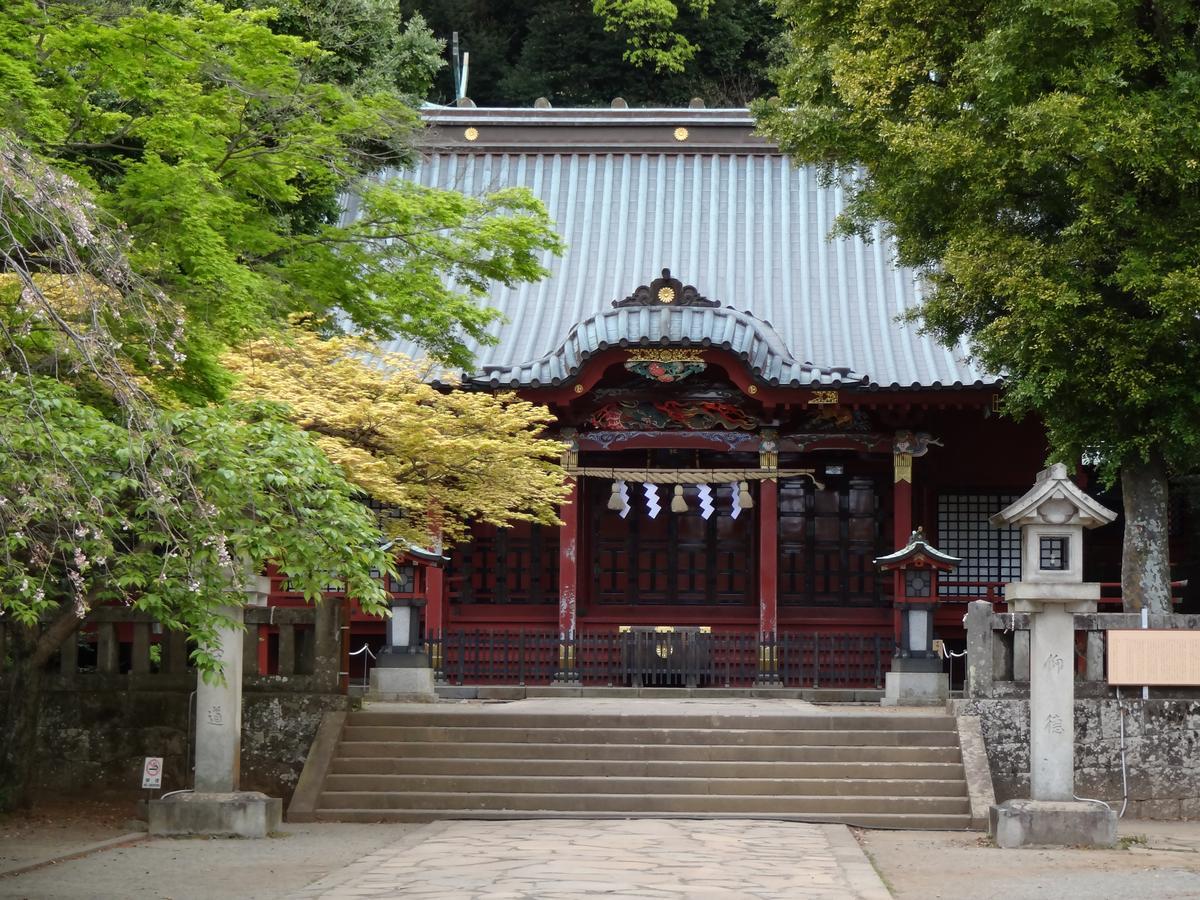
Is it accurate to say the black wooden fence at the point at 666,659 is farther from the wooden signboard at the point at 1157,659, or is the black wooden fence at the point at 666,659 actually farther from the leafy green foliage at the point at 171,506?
the leafy green foliage at the point at 171,506

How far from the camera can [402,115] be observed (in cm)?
1412

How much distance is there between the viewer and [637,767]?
15.0 metres

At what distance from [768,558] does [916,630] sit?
295cm

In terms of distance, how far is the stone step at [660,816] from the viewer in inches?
547

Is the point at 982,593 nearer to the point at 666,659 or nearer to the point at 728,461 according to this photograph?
the point at 728,461

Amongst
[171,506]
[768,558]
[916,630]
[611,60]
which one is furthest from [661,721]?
[611,60]

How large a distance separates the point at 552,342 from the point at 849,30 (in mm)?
8261

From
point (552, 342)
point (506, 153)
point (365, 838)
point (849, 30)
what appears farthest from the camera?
point (506, 153)

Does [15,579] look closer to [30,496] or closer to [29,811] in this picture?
[30,496]

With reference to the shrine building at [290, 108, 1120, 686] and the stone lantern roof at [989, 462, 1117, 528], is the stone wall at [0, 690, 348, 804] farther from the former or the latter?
the stone lantern roof at [989, 462, 1117, 528]

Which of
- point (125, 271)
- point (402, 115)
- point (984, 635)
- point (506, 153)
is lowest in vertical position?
point (984, 635)

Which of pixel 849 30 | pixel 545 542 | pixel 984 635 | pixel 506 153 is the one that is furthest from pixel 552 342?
pixel 984 635

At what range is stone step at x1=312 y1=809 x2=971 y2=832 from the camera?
547 inches

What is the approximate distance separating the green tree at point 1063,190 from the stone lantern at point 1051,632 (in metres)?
1.92
